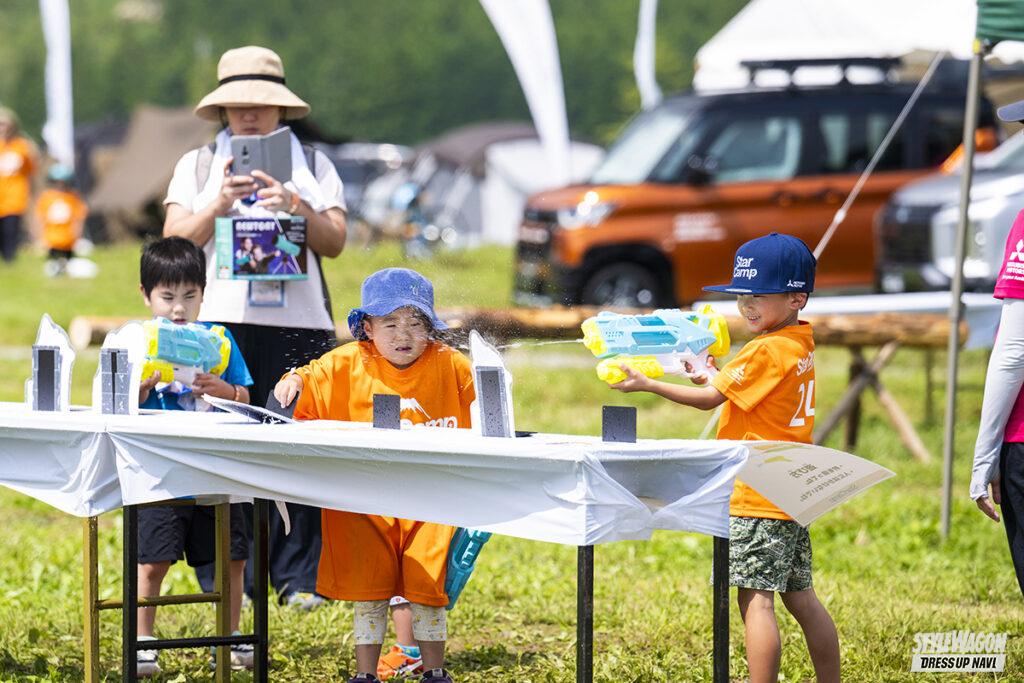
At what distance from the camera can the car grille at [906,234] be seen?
11.7 meters

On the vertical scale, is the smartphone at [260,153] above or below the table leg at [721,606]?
above

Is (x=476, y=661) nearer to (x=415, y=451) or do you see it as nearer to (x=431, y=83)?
(x=415, y=451)

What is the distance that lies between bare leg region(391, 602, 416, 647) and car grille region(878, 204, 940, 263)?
308 inches

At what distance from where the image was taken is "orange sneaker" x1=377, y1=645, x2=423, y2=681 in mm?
4832

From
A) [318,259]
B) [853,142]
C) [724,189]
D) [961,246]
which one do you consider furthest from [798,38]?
[318,259]

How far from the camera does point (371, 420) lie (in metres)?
4.36

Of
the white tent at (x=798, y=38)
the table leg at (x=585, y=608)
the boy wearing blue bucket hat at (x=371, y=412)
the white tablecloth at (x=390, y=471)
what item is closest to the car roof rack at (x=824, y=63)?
the white tent at (x=798, y=38)

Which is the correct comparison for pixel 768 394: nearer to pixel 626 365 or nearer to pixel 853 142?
pixel 626 365

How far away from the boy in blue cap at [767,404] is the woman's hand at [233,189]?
164 centimetres

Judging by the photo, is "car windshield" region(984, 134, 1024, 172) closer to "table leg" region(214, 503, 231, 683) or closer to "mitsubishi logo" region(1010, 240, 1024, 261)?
"mitsubishi logo" region(1010, 240, 1024, 261)

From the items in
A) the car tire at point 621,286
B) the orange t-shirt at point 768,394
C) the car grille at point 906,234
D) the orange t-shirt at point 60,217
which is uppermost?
the orange t-shirt at point 60,217

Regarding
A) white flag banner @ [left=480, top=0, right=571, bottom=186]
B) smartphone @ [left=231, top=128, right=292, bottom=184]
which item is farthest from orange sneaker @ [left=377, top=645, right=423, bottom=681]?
white flag banner @ [left=480, top=0, right=571, bottom=186]

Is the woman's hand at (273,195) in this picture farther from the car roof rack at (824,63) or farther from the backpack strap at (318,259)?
the car roof rack at (824,63)

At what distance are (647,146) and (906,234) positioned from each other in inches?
86.8
